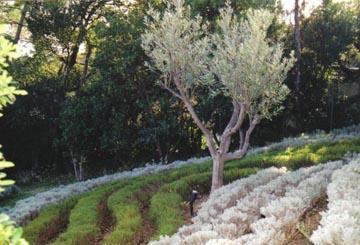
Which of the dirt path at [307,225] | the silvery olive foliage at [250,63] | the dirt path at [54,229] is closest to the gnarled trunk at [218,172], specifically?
the silvery olive foliage at [250,63]

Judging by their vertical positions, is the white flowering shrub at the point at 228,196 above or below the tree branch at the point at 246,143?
below

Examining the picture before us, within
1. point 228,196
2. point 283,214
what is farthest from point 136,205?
point 283,214

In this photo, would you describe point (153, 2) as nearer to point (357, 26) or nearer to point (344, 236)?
point (357, 26)

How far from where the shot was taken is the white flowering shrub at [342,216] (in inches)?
216

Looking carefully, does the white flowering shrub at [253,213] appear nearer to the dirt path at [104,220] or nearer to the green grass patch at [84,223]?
the green grass patch at [84,223]

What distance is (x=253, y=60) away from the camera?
13.0 metres

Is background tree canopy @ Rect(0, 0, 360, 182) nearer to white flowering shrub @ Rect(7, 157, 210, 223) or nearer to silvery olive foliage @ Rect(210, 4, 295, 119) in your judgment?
white flowering shrub @ Rect(7, 157, 210, 223)

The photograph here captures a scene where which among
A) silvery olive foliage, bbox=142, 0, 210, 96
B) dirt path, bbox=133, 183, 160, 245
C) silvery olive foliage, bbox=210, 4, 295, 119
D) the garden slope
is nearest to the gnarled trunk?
silvery olive foliage, bbox=210, 4, 295, 119

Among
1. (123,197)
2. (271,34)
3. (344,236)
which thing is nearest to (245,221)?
(344,236)

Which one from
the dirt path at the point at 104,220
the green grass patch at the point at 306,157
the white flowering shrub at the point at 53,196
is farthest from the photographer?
the white flowering shrub at the point at 53,196

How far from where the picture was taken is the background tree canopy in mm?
25484

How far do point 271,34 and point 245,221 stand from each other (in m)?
19.8

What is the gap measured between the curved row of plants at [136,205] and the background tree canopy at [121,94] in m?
6.70

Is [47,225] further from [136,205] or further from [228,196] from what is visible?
[228,196]
